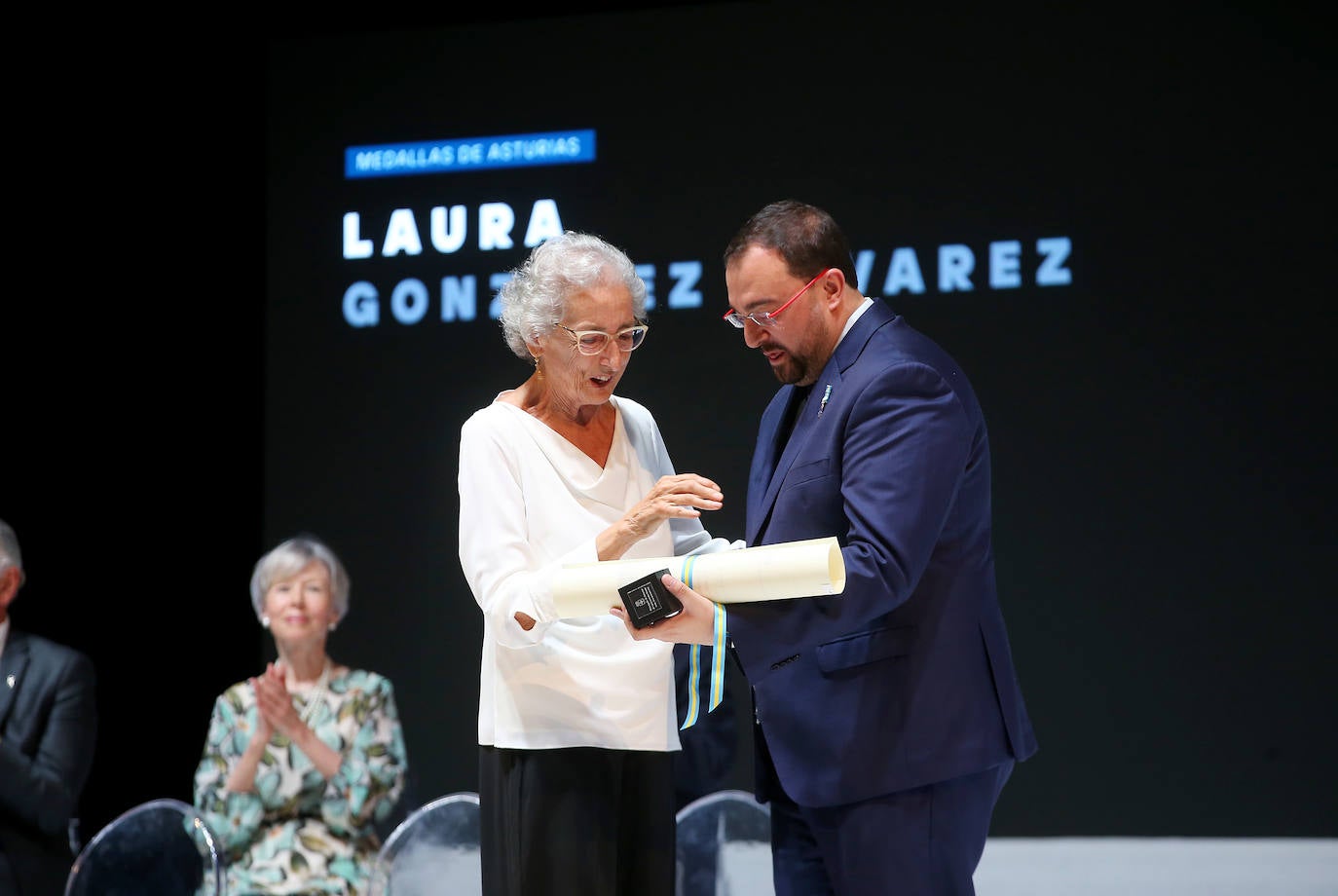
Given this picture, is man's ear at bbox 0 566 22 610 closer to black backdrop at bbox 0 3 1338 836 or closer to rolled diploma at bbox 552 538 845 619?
black backdrop at bbox 0 3 1338 836

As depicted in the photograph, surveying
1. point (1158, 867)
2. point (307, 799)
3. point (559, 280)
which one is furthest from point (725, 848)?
point (1158, 867)

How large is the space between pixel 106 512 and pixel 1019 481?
135 inches

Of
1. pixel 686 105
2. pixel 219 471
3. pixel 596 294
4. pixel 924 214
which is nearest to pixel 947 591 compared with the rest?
pixel 596 294

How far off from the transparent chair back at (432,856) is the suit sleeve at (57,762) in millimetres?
941

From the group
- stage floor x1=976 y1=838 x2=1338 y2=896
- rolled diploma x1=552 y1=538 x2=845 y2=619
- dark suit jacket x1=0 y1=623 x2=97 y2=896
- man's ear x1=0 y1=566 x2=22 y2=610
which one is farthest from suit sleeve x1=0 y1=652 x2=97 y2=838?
stage floor x1=976 y1=838 x2=1338 y2=896

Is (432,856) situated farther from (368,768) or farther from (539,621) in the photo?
(539,621)

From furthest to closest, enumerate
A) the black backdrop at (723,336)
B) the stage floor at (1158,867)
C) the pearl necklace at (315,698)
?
1. the black backdrop at (723,336)
2. the stage floor at (1158,867)
3. the pearl necklace at (315,698)

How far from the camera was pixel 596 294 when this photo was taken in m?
2.32

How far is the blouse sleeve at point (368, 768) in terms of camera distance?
12.8 ft

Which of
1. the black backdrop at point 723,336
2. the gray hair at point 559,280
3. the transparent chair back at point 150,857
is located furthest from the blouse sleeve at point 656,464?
the black backdrop at point 723,336

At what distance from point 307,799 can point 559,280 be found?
2.18m

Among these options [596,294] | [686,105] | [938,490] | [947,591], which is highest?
[686,105]

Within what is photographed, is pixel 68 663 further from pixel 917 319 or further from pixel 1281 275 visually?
pixel 1281 275

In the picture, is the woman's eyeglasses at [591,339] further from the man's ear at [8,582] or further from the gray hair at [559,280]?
the man's ear at [8,582]
